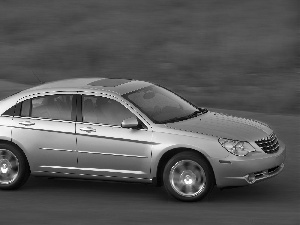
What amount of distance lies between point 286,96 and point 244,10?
646 centimetres

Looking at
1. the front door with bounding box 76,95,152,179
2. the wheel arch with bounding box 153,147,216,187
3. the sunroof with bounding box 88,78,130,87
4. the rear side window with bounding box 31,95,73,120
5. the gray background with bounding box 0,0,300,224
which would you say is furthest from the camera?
the gray background with bounding box 0,0,300,224

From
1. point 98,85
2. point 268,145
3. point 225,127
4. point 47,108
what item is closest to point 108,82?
point 98,85

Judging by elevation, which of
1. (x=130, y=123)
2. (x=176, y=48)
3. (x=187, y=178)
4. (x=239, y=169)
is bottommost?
(x=187, y=178)

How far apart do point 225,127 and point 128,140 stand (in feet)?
3.92

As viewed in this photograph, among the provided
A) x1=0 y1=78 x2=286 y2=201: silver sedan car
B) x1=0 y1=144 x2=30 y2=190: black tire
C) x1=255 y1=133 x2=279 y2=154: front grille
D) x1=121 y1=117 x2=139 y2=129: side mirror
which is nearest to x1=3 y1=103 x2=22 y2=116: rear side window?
x1=0 y1=78 x2=286 y2=201: silver sedan car

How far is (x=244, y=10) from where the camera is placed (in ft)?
96.0

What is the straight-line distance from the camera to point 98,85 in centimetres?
1189

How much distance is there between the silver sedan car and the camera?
424 inches

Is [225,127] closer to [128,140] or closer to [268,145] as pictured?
[268,145]

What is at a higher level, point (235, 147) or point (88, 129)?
point (88, 129)

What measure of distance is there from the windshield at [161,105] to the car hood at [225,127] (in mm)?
226

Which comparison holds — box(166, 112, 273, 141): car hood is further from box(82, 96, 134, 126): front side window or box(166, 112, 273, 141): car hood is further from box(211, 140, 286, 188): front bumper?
box(82, 96, 134, 126): front side window

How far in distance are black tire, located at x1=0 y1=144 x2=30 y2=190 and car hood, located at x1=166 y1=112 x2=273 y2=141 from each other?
2.02m

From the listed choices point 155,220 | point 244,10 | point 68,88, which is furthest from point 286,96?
point 155,220
